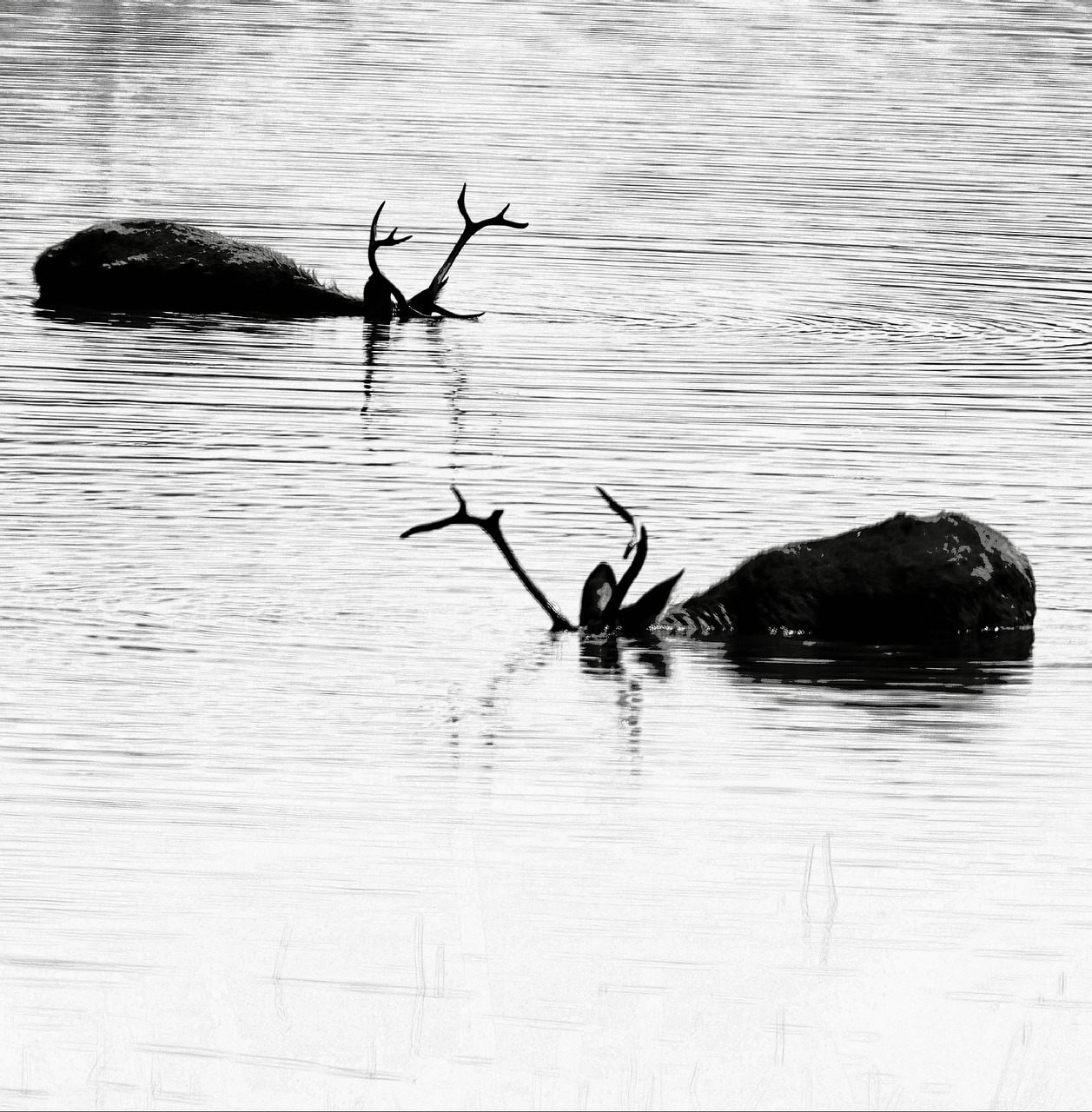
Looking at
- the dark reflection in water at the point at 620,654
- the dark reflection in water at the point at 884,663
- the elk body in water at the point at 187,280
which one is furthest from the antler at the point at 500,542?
the elk body in water at the point at 187,280

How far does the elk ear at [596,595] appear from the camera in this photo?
38.3 ft

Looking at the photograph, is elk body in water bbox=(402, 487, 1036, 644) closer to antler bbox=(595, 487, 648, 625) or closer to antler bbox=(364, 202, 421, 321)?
→ antler bbox=(595, 487, 648, 625)

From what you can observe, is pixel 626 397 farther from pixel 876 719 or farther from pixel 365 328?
pixel 876 719

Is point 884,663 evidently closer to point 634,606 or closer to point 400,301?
point 634,606

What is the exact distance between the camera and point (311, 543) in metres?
13.2

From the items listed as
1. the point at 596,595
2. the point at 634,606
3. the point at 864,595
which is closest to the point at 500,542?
the point at 596,595

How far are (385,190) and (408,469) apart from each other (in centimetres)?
1634

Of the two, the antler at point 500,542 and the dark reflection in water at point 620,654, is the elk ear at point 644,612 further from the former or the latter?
the antler at point 500,542

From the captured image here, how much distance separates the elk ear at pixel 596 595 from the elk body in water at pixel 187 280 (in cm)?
1105

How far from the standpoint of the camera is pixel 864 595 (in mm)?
11797

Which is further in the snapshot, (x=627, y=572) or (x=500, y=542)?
(x=500, y=542)

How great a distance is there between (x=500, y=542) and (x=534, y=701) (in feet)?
3.84

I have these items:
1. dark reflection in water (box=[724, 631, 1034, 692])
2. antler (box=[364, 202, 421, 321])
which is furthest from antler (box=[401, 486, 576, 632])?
antler (box=[364, 202, 421, 321])

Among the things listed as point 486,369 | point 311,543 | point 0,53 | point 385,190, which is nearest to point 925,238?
point 385,190
